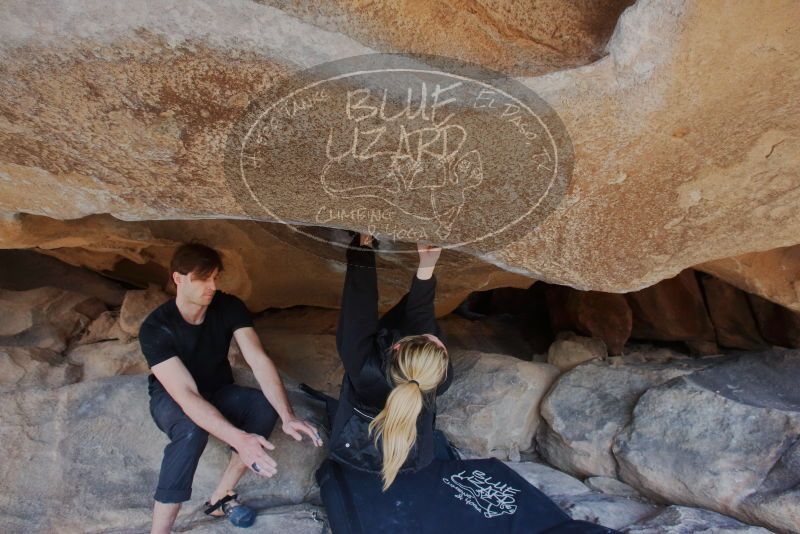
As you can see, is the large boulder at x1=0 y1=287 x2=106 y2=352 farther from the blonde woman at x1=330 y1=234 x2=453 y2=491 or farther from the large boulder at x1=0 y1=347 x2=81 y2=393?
the blonde woman at x1=330 y1=234 x2=453 y2=491

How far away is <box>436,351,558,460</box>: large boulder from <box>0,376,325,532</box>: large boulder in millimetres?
657

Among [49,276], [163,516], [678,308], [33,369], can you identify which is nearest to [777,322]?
[678,308]

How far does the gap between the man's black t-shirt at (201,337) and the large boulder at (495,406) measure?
1016 millimetres

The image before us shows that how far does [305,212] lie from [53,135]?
0.63m

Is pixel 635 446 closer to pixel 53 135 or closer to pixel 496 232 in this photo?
pixel 496 232

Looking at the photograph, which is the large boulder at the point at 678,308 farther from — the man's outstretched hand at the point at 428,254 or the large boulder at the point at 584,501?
the man's outstretched hand at the point at 428,254

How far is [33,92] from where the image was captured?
1.30 m

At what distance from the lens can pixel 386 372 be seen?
1.66 metres

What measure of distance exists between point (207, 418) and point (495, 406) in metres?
1.28

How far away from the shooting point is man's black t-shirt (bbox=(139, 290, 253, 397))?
1.75 m

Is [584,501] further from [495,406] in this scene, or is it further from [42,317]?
[42,317]

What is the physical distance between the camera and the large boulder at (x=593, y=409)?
2283mm

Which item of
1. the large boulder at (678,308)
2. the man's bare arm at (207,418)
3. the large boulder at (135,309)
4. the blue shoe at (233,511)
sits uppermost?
the large boulder at (678,308)

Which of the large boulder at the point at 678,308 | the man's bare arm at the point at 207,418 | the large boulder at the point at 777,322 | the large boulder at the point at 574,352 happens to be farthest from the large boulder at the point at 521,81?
the large boulder at the point at 678,308
